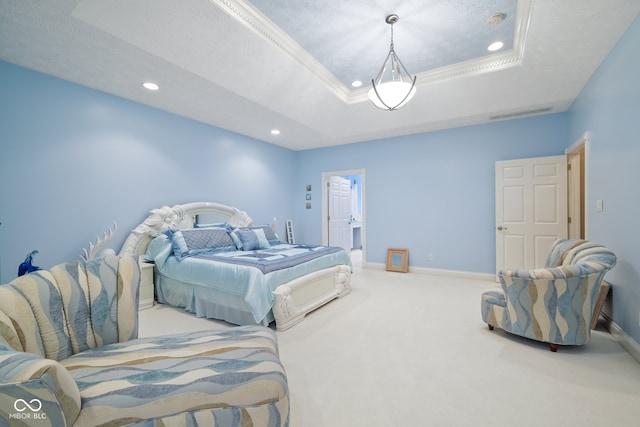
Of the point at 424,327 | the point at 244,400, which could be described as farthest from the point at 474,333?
the point at 244,400

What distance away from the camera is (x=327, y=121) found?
4.71 m

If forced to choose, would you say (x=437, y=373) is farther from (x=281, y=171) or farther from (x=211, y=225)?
(x=281, y=171)

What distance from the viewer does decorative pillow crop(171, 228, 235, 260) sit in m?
3.55

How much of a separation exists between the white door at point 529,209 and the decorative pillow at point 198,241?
4.35 meters

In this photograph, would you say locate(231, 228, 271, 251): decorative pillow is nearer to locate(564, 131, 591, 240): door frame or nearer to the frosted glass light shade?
the frosted glass light shade

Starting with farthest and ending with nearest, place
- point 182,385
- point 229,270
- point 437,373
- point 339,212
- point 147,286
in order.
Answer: point 339,212
point 147,286
point 229,270
point 437,373
point 182,385

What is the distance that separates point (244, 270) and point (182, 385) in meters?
1.74

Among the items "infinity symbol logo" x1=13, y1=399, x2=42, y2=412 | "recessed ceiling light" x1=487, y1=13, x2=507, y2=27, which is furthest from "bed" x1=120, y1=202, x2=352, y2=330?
"recessed ceiling light" x1=487, y1=13, x2=507, y2=27

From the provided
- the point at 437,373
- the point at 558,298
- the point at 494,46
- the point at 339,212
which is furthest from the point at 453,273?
the point at 494,46

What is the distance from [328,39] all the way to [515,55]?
7.32 feet

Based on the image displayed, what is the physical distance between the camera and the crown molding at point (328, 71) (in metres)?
2.46

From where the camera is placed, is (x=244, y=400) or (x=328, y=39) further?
(x=328, y=39)

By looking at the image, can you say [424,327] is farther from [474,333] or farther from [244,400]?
[244,400]

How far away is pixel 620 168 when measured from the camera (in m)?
2.46
